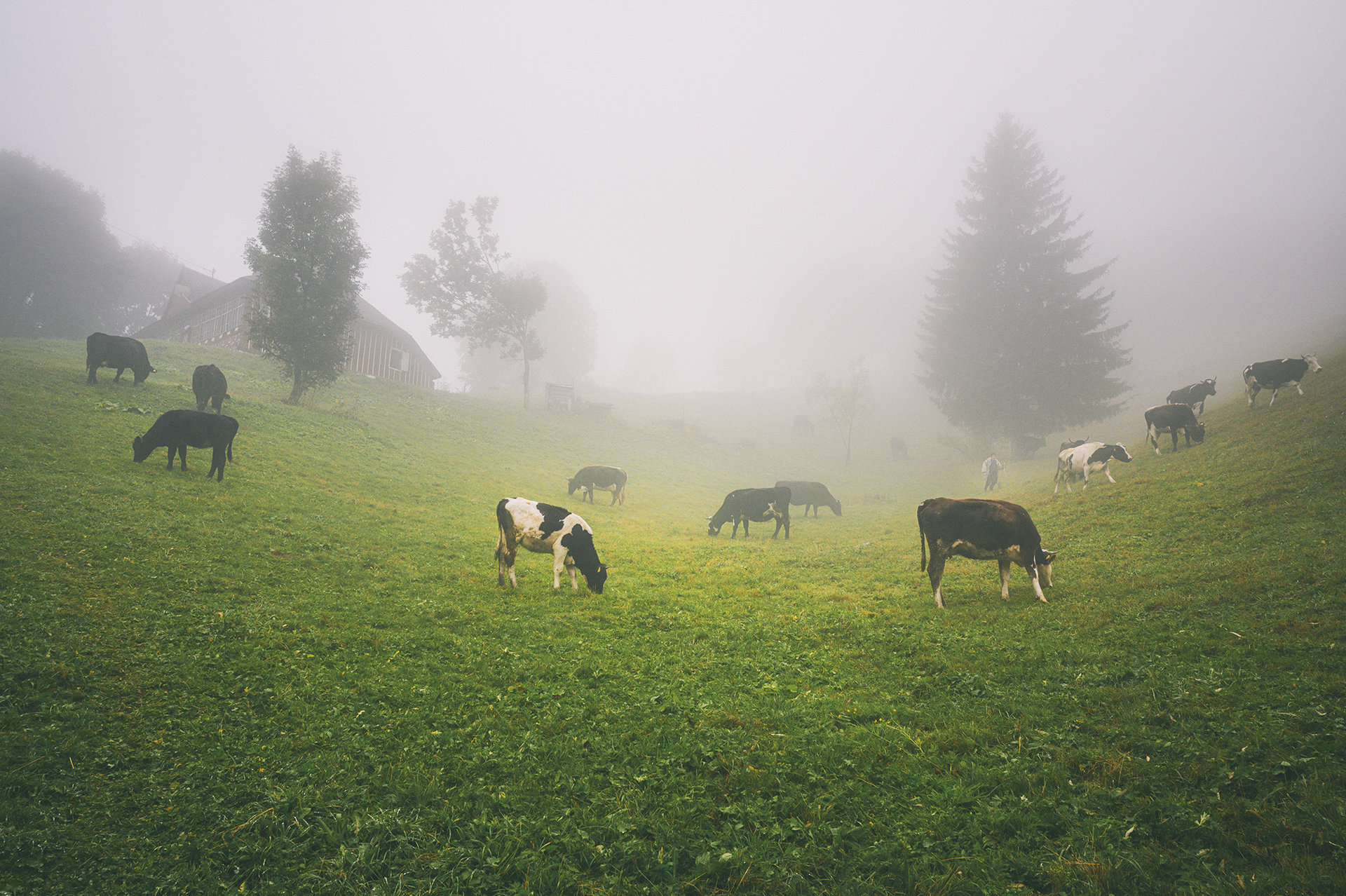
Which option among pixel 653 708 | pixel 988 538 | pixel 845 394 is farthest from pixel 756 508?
pixel 845 394

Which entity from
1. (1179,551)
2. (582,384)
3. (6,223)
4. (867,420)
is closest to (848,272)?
(867,420)

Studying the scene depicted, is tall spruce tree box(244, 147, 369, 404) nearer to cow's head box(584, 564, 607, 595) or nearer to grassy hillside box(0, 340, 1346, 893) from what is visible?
grassy hillside box(0, 340, 1346, 893)

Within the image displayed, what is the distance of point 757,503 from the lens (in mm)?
20281

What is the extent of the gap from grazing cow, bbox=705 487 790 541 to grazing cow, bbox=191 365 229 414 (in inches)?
769

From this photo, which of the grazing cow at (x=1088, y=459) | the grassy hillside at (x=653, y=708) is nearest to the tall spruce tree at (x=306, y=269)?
the grassy hillside at (x=653, y=708)

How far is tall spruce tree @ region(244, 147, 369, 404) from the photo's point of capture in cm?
2516

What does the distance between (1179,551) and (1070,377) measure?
102ft

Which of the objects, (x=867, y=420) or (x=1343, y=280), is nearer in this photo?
(x=867, y=420)

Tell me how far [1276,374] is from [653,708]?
2512 centimetres

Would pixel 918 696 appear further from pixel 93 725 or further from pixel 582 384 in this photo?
pixel 582 384

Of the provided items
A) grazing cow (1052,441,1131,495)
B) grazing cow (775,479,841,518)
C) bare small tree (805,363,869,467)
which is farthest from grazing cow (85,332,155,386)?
bare small tree (805,363,869,467)

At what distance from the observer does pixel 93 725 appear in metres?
4.93

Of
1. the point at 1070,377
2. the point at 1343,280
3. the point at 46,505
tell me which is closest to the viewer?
the point at 46,505

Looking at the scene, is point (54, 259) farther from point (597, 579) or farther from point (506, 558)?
point (597, 579)
